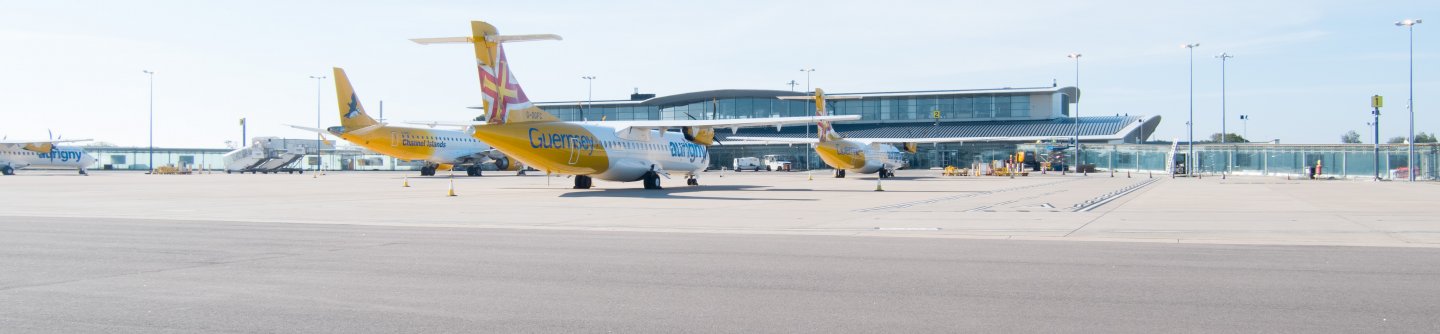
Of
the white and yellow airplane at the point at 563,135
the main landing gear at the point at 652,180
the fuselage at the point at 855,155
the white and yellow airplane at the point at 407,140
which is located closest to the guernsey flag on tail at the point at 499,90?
the white and yellow airplane at the point at 563,135

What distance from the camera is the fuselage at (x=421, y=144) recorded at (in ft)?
166

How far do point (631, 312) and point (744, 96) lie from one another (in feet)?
306

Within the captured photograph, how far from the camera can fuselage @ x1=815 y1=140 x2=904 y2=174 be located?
52.5 m

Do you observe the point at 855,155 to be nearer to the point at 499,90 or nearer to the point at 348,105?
the point at 348,105

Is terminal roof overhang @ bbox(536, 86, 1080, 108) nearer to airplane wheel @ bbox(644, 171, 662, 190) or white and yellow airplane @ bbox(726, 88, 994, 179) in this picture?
white and yellow airplane @ bbox(726, 88, 994, 179)

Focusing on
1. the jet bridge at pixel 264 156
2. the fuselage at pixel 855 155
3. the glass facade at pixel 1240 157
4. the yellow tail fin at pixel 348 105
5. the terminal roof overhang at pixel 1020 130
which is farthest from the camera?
the terminal roof overhang at pixel 1020 130

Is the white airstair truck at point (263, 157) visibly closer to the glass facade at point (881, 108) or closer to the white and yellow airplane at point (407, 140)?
the white and yellow airplane at point (407, 140)

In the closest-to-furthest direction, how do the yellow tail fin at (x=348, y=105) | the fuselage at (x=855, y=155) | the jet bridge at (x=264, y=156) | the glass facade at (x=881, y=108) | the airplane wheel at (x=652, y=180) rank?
the airplane wheel at (x=652, y=180), the yellow tail fin at (x=348, y=105), the fuselage at (x=855, y=155), the jet bridge at (x=264, y=156), the glass facade at (x=881, y=108)

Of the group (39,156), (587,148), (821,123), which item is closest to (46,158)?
(39,156)

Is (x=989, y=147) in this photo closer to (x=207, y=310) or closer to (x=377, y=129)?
(x=377, y=129)

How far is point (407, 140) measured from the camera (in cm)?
5238

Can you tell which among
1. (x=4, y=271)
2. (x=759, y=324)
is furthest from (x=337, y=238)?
(x=759, y=324)

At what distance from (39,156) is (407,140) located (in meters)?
31.2

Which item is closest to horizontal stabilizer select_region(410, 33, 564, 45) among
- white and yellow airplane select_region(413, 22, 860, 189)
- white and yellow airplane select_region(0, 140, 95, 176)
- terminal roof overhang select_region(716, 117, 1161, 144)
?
white and yellow airplane select_region(413, 22, 860, 189)
